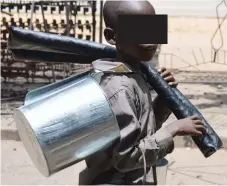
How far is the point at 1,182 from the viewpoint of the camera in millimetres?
4488

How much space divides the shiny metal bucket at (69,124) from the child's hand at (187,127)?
20 cm

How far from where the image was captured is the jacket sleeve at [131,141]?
57.9 inches

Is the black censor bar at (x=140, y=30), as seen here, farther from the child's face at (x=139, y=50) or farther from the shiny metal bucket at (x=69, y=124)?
the shiny metal bucket at (x=69, y=124)

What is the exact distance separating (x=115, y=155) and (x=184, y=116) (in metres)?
0.27

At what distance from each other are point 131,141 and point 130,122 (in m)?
0.05

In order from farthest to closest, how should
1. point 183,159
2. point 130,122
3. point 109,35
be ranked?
point 183,159 → point 109,35 → point 130,122

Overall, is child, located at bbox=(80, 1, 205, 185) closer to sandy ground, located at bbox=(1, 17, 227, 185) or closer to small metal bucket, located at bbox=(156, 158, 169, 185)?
small metal bucket, located at bbox=(156, 158, 169, 185)

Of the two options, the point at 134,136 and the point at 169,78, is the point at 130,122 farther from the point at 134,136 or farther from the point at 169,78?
the point at 169,78

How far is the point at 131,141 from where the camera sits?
1477 millimetres

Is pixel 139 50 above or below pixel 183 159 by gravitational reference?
above

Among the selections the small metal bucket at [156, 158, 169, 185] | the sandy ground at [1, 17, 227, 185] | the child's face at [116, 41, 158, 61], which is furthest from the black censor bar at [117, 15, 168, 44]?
the sandy ground at [1, 17, 227, 185]

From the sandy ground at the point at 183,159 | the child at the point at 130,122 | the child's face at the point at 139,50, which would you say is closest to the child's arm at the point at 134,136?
the child at the point at 130,122

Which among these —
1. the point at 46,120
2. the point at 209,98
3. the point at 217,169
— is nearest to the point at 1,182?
the point at 217,169

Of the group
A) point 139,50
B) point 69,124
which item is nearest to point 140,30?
point 139,50
